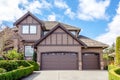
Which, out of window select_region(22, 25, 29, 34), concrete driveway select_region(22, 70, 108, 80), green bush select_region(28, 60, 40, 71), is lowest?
concrete driveway select_region(22, 70, 108, 80)

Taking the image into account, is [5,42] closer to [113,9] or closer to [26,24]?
[26,24]

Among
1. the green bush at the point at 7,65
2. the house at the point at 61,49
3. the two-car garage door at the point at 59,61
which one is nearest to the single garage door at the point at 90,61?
the house at the point at 61,49

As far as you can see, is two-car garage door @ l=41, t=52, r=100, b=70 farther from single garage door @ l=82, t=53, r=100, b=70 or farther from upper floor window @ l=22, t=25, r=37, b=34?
upper floor window @ l=22, t=25, r=37, b=34

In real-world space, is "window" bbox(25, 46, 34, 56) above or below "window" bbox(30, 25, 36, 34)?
below

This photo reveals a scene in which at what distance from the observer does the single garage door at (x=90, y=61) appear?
34.7 m

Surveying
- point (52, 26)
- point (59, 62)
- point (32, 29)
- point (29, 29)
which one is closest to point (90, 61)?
point (59, 62)

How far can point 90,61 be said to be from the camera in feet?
114

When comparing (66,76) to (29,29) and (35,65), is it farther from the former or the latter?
(29,29)

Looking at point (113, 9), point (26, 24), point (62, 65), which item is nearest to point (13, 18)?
point (26, 24)

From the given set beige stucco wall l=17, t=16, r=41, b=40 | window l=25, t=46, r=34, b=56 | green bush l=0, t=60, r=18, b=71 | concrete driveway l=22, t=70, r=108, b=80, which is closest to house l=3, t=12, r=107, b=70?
window l=25, t=46, r=34, b=56

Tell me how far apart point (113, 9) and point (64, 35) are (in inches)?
338

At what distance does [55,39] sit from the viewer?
3253cm

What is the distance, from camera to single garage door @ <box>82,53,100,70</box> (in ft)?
114

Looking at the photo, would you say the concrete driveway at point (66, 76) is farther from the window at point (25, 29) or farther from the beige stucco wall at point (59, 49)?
the window at point (25, 29)
